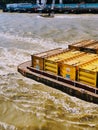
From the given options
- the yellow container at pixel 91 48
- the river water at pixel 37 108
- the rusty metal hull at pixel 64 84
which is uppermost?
the yellow container at pixel 91 48

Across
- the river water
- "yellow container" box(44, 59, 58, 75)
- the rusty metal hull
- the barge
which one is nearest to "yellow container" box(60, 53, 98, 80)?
the barge

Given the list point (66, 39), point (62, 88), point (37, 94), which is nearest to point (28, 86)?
point (37, 94)

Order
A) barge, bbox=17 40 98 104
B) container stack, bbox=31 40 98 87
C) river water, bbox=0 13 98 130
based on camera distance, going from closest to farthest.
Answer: river water, bbox=0 13 98 130 < barge, bbox=17 40 98 104 < container stack, bbox=31 40 98 87

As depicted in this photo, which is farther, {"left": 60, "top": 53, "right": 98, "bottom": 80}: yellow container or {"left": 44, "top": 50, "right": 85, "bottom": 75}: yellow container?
{"left": 44, "top": 50, "right": 85, "bottom": 75}: yellow container

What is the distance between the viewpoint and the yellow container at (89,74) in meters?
17.7

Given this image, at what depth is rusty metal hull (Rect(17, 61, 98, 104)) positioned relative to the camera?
1783 cm

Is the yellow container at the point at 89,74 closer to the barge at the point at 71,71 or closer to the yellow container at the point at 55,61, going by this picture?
the barge at the point at 71,71

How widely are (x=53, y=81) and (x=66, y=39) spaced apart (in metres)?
21.6

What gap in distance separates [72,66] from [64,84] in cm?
140

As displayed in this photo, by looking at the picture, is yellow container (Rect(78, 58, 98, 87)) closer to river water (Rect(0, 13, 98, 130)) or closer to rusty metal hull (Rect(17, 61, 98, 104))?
rusty metal hull (Rect(17, 61, 98, 104))

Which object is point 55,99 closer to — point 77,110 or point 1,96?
point 77,110

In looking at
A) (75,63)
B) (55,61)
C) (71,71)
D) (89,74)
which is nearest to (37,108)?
(71,71)

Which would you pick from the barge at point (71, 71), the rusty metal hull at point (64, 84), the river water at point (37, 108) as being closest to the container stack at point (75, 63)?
the barge at point (71, 71)

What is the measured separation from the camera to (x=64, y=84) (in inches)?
766
